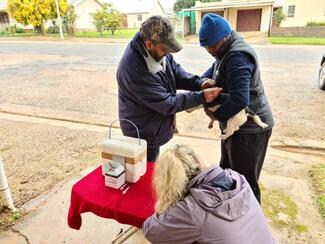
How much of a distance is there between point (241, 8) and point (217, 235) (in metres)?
26.5

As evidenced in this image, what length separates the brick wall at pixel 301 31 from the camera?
21906 mm

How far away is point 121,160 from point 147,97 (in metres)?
0.46

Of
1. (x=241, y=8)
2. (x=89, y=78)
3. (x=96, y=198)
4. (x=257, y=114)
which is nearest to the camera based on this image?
(x=96, y=198)

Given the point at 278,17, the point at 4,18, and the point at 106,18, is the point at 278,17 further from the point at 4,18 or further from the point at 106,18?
the point at 4,18

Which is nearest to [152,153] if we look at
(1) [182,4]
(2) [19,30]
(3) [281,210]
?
(3) [281,210]

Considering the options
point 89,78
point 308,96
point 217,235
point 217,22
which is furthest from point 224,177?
point 89,78

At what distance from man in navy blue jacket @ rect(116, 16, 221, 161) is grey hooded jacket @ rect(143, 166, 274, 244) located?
2.34 feet

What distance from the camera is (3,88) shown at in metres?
7.67

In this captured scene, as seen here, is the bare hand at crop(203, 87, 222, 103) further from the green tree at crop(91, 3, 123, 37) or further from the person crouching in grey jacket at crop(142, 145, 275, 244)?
the green tree at crop(91, 3, 123, 37)

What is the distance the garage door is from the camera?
25.4 m

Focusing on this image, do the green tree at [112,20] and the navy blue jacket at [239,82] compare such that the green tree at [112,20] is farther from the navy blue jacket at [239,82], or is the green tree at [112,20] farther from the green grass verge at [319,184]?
the navy blue jacket at [239,82]

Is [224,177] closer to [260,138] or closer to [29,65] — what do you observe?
[260,138]

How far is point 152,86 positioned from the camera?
1984 millimetres

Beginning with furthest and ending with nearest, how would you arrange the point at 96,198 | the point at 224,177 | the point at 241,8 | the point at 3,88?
1. the point at 241,8
2. the point at 3,88
3. the point at 96,198
4. the point at 224,177
